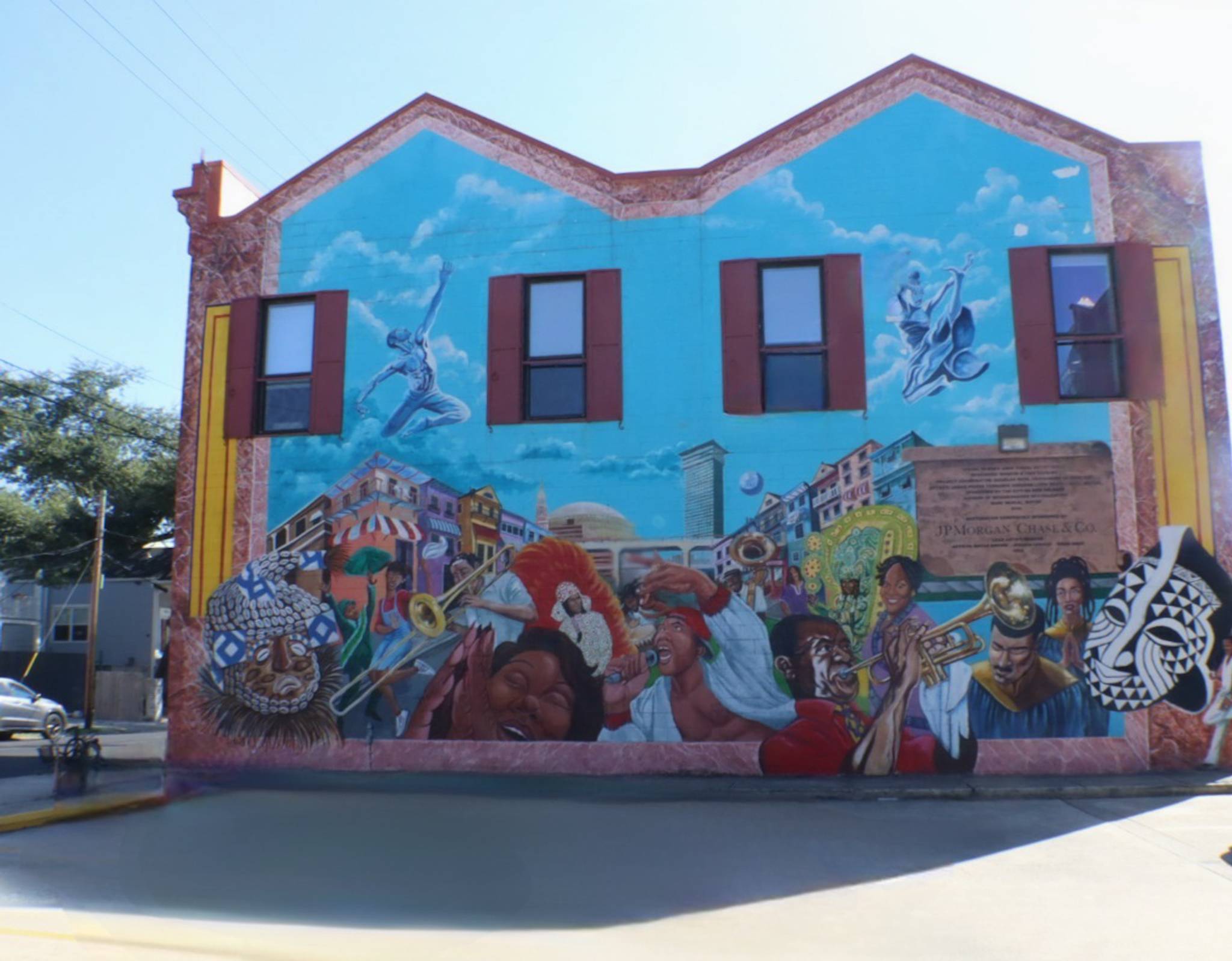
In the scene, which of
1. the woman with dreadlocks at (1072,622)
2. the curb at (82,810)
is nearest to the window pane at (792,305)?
the woman with dreadlocks at (1072,622)

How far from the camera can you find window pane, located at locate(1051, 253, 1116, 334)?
13961mm

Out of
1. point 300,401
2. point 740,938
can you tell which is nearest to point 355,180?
point 300,401

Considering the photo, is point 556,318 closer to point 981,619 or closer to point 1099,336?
point 981,619

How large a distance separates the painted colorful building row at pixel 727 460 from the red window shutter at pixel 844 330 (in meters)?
0.04

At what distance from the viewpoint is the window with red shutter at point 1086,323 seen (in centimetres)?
1365

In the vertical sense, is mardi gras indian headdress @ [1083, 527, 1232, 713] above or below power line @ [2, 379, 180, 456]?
below

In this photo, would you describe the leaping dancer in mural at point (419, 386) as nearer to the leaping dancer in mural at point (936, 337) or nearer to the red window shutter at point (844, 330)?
the red window shutter at point (844, 330)

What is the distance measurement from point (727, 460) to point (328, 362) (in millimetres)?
5621

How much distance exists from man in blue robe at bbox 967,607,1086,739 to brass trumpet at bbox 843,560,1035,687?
0.59 ft

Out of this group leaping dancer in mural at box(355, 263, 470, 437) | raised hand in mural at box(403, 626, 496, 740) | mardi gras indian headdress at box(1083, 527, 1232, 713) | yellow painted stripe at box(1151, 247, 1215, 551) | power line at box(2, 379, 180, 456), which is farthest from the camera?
power line at box(2, 379, 180, 456)

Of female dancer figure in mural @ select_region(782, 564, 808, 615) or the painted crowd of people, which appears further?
female dancer figure in mural @ select_region(782, 564, 808, 615)

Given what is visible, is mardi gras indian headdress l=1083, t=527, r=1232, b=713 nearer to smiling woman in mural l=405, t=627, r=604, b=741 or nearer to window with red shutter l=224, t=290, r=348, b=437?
smiling woman in mural l=405, t=627, r=604, b=741

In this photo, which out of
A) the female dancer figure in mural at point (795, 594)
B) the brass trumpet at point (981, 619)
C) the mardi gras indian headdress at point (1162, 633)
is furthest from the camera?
the female dancer figure in mural at point (795, 594)

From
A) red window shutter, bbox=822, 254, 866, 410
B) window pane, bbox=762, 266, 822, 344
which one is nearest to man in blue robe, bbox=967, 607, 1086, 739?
red window shutter, bbox=822, 254, 866, 410
